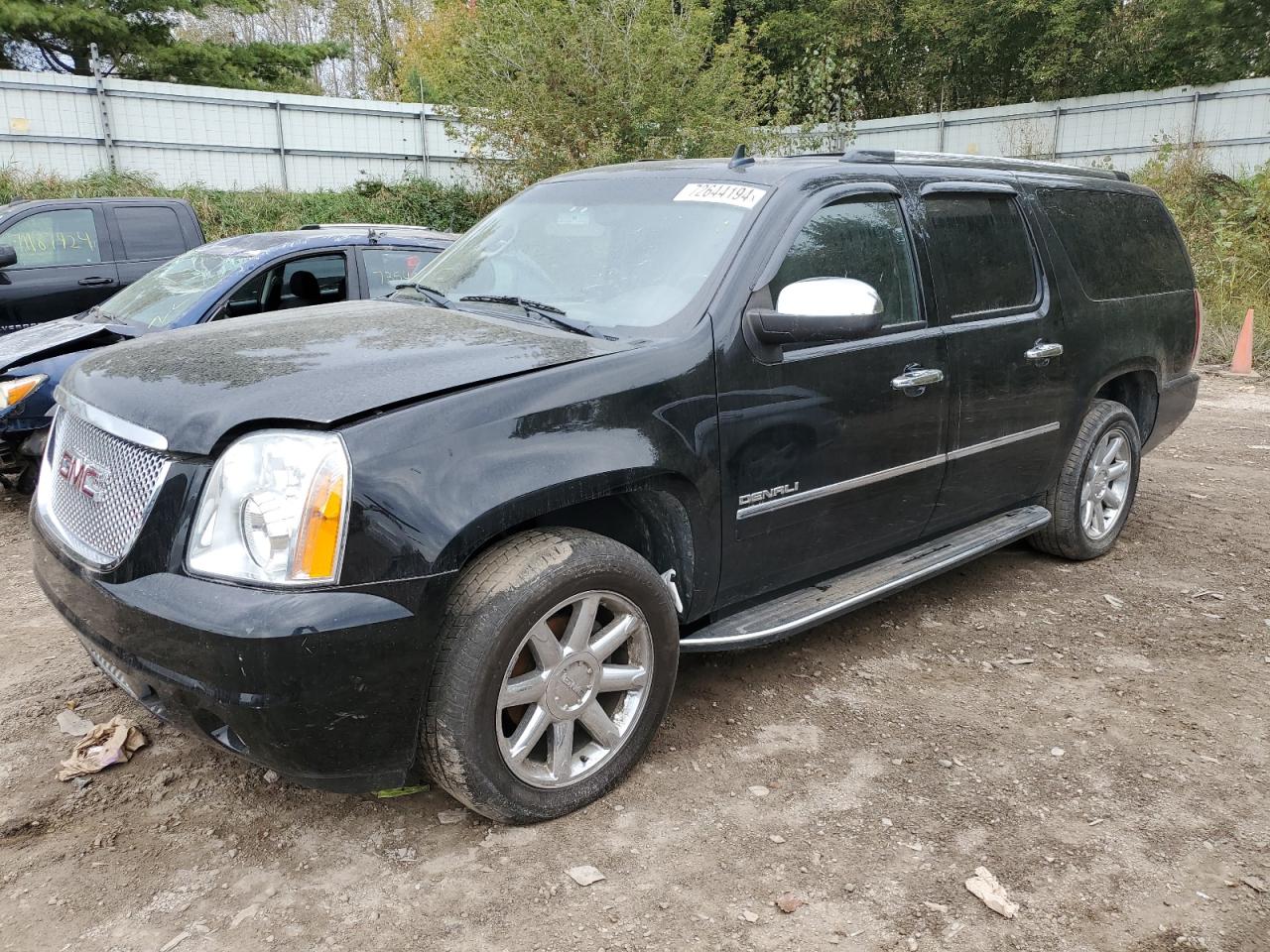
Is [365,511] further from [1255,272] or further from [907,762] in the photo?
[1255,272]

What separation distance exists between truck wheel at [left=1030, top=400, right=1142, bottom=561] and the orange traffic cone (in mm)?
6850

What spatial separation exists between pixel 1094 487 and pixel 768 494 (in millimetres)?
2538

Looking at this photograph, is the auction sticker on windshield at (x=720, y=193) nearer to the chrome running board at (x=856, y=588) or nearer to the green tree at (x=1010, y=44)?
the chrome running board at (x=856, y=588)

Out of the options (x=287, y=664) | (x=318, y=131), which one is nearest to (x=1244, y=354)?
(x=287, y=664)

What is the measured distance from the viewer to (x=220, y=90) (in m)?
17.7

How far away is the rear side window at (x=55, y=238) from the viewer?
26.7 feet

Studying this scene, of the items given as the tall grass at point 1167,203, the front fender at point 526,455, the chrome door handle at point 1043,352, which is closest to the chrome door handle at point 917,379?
the chrome door handle at point 1043,352

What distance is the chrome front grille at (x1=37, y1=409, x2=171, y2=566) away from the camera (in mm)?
2562

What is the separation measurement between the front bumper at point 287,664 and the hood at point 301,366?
0.41m

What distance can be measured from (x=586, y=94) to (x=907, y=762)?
12389 mm

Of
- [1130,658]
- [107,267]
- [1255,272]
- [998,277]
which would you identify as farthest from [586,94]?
[1130,658]

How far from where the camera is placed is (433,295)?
384cm

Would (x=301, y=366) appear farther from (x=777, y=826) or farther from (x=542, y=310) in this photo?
(x=777, y=826)

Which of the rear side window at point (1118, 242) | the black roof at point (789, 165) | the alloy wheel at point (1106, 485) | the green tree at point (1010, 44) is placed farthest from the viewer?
the green tree at point (1010, 44)
